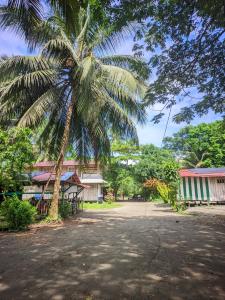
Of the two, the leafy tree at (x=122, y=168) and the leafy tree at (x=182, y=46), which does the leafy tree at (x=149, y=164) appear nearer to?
the leafy tree at (x=122, y=168)

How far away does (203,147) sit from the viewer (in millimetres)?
39438

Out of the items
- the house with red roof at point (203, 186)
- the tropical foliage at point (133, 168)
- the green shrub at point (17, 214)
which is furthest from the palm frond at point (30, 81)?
the tropical foliage at point (133, 168)

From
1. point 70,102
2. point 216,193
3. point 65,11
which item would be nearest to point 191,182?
point 216,193

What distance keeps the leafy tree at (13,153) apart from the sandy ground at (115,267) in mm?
3603

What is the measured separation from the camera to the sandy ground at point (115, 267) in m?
3.68

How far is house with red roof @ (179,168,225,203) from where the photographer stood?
20.8 m

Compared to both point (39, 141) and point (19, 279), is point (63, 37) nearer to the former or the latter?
point (39, 141)

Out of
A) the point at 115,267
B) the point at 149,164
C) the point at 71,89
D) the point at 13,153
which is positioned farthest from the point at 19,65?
the point at 149,164

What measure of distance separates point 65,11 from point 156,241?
20.7 feet

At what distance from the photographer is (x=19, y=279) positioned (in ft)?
14.2

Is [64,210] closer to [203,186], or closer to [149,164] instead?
[203,186]

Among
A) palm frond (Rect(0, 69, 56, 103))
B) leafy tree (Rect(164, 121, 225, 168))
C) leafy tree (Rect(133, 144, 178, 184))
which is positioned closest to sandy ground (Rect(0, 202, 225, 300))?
palm frond (Rect(0, 69, 56, 103))

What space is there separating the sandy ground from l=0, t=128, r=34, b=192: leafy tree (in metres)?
3.60

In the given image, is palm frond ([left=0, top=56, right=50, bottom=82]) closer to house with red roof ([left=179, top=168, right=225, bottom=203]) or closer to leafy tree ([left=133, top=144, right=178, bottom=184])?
house with red roof ([left=179, top=168, right=225, bottom=203])
